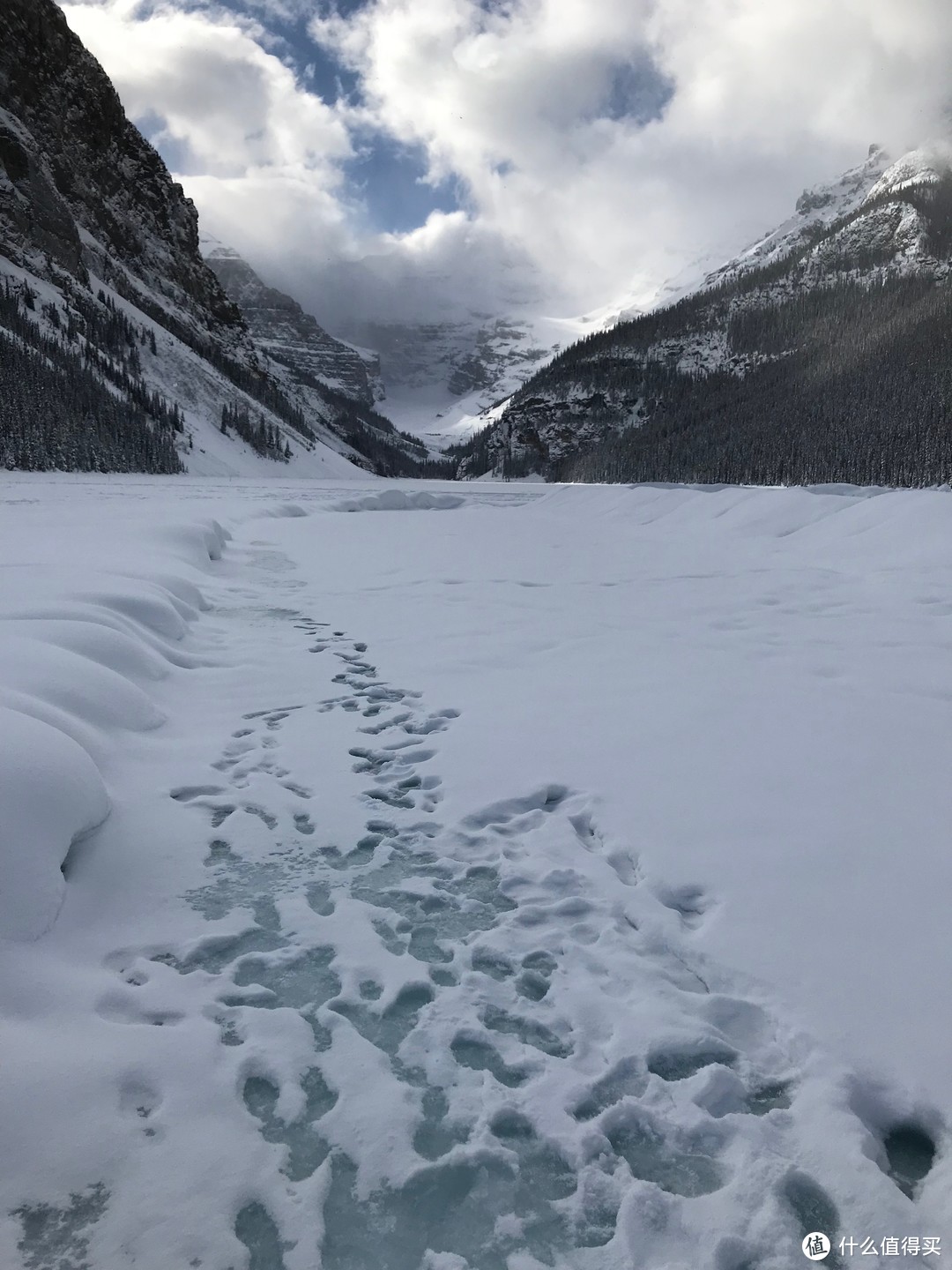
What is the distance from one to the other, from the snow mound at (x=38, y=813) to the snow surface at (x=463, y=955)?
2 centimetres

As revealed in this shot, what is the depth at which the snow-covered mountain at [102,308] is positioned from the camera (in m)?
65.1

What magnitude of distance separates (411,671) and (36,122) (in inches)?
5346

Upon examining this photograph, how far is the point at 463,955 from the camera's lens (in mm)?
3445

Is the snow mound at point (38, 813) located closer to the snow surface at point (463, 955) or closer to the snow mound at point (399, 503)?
the snow surface at point (463, 955)

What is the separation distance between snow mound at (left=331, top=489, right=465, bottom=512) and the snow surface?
32689 millimetres

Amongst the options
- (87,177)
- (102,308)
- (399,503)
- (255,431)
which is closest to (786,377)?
(255,431)

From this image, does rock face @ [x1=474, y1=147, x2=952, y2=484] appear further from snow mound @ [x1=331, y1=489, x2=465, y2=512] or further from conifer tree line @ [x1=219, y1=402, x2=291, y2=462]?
conifer tree line @ [x1=219, y1=402, x2=291, y2=462]

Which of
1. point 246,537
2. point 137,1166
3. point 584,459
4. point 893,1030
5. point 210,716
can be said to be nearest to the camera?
point 137,1166

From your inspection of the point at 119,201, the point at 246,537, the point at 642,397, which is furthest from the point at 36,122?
the point at 246,537

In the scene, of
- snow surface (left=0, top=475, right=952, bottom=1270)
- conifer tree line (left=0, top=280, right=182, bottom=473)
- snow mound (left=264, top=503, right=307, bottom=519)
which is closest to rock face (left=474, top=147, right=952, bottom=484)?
snow mound (left=264, top=503, right=307, bottom=519)

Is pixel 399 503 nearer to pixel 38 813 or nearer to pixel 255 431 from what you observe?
pixel 38 813

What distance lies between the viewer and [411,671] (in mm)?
7828

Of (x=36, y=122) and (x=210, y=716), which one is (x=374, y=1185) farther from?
(x=36, y=122)

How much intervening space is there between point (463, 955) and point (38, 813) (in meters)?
2.21
